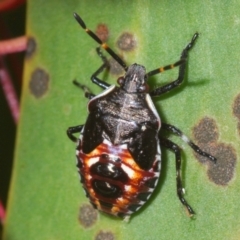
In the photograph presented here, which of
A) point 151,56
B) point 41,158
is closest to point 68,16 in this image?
point 151,56

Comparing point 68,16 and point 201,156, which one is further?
point 68,16

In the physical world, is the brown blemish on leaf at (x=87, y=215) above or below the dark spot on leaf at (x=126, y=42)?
below

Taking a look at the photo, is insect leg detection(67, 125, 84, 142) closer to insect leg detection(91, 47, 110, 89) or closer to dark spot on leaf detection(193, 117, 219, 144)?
insect leg detection(91, 47, 110, 89)

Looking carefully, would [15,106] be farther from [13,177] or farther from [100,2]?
[100,2]

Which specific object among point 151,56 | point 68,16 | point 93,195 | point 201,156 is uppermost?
point 68,16

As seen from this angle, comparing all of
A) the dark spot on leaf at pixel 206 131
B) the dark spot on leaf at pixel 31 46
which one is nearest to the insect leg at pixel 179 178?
the dark spot on leaf at pixel 206 131

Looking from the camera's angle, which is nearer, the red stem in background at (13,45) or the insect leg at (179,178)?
the insect leg at (179,178)

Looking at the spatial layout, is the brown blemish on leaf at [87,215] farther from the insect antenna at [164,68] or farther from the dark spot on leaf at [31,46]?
Answer: the dark spot on leaf at [31,46]

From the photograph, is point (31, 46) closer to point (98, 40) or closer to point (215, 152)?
point (98, 40)
